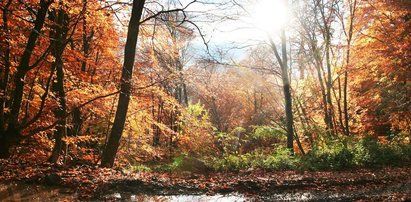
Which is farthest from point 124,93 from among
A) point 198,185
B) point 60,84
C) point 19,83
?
point 198,185

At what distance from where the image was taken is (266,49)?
21219mm

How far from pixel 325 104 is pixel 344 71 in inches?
77.0

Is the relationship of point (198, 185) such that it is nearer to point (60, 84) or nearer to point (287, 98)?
point (60, 84)

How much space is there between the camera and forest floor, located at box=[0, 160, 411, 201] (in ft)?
26.8

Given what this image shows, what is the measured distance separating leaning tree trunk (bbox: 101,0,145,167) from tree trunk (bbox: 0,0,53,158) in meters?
2.48

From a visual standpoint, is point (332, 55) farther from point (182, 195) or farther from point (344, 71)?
point (182, 195)

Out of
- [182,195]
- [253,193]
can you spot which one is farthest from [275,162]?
[182,195]

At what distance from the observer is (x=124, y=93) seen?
35.4 feet

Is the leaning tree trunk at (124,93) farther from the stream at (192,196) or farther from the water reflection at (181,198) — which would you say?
the water reflection at (181,198)

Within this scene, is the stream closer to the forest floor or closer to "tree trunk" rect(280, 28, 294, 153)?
the forest floor

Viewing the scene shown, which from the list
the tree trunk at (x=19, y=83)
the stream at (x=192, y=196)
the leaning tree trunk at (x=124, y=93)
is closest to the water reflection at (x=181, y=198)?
the stream at (x=192, y=196)

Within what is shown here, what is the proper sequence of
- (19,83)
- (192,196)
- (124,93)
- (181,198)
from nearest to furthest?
(181,198), (192,196), (19,83), (124,93)

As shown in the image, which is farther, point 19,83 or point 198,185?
point 19,83

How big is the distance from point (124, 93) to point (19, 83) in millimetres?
2952
